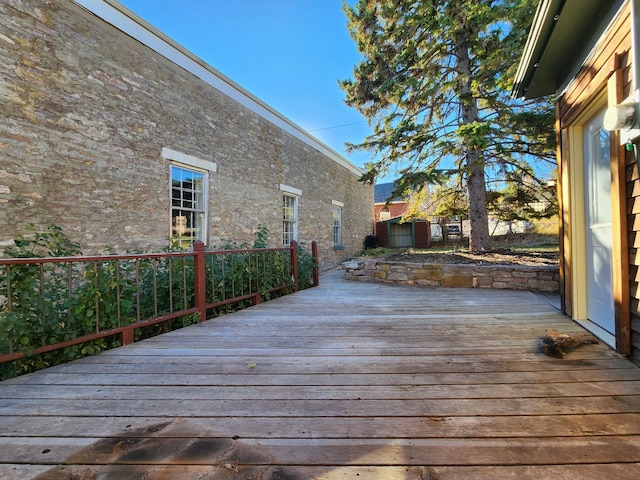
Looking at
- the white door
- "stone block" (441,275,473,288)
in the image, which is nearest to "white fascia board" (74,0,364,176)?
"stone block" (441,275,473,288)

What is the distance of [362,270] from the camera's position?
271 inches

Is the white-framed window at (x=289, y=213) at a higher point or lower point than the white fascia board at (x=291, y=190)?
lower

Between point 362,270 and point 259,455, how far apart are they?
574 cm

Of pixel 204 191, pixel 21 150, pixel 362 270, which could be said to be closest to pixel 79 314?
pixel 21 150

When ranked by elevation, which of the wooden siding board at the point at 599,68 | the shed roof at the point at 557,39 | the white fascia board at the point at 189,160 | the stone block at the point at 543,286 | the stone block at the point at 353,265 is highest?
the shed roof at the point at 557,39

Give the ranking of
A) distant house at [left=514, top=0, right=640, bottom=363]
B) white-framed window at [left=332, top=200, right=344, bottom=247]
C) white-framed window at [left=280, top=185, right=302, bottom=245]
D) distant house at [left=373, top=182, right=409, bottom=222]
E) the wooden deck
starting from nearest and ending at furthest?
the wooden deck
distant house at [left=514, top=0, right=640, bottom=363]
white-framed window at [left=280, top=185, right=302, bottom=245]
white-framed window at [left=332, top=200, right=344, bottom=247]
distant house at [left=373, top=182, right=409, bottom=222]

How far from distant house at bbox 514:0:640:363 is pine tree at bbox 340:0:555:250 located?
2.37 m

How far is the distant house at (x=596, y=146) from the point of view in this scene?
2092 mm

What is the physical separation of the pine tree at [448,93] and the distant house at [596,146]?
237cm

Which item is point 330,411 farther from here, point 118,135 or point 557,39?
point 118,135

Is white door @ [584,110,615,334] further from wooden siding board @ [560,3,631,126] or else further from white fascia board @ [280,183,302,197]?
white fascia board @ [280,183,302,197]

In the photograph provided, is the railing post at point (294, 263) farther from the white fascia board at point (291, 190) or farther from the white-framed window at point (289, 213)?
the white fascia board at point (291, 190)

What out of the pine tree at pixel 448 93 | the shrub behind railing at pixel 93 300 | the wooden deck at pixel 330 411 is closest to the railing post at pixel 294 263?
the shrub behind railing at pixel 93 300

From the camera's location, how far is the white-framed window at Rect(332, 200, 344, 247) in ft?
36.6
